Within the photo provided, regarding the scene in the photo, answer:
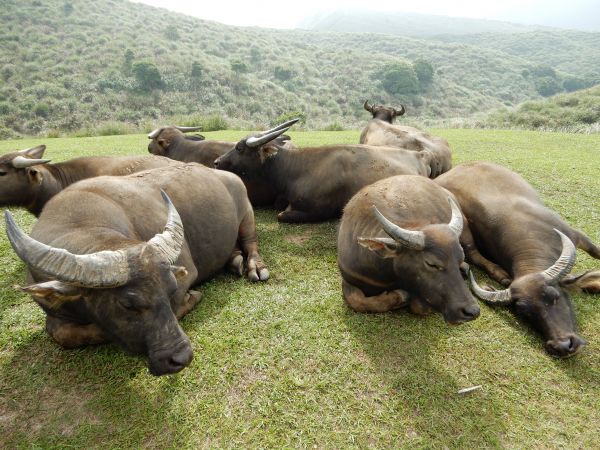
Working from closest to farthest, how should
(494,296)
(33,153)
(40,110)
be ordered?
(494,296) → (33,153) → (40,110)

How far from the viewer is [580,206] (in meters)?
7.45

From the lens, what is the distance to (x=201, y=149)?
8.56 metres

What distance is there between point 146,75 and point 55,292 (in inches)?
2099

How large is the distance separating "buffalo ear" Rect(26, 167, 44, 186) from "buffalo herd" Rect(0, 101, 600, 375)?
0.07 ft

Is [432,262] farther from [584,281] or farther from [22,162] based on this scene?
[22,162]

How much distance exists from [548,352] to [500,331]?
0.45 metres

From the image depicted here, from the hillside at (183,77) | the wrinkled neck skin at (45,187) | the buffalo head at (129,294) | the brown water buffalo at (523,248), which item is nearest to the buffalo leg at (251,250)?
the buffalo head at (129,294)

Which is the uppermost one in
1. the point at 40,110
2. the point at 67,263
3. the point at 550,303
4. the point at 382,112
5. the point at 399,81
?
the point at 67,263

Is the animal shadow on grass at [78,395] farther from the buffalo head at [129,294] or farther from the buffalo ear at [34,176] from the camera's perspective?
the buffalo ear at [34,176]

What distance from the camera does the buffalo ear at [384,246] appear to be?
3742 millimetres

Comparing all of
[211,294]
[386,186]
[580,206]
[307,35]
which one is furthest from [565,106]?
[307,35]

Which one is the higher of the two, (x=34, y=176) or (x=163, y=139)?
(x=34, y=176)

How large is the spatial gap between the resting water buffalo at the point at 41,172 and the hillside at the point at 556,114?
88.7 feet

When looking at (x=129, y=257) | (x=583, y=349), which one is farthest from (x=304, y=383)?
(x=583, y=349)
